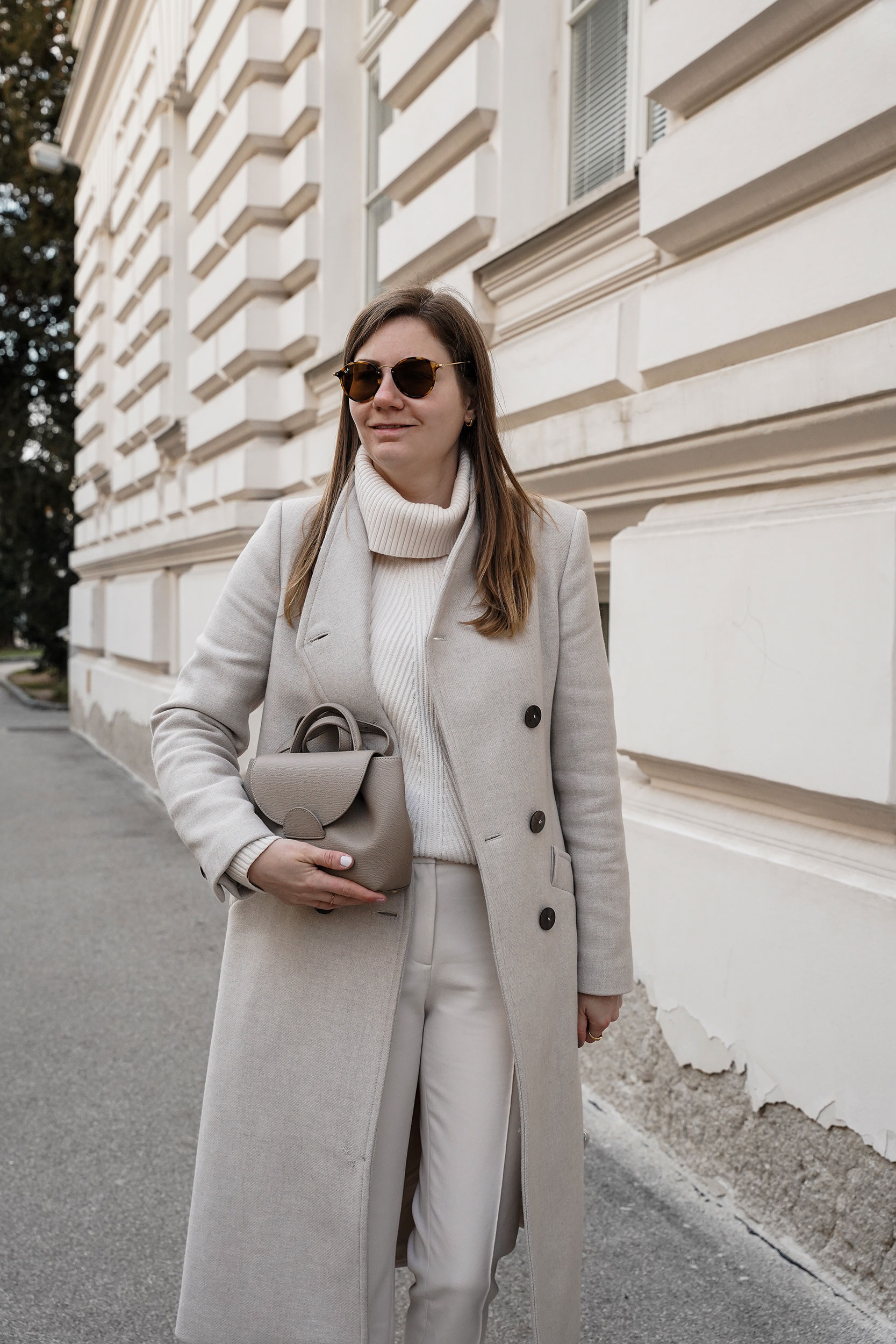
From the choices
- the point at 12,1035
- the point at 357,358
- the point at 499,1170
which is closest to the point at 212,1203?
the point at 499,1170

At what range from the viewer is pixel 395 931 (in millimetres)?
1815

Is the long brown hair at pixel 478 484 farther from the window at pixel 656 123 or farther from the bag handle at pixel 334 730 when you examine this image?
the window at pixel 656 123

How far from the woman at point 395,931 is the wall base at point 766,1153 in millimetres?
867

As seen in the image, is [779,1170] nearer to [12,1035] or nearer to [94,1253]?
[94,1253]

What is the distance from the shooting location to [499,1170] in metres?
1.89

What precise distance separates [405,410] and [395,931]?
772 mm

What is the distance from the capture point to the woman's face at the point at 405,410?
1.90m

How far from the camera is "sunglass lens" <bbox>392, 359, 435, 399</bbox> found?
1891mm

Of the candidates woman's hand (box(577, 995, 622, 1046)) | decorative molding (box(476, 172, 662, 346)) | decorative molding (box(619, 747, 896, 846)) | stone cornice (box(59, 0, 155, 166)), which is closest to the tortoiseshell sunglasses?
woman's hand (box(577, 995, 622, 1046))

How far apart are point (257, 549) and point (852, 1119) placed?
171cm

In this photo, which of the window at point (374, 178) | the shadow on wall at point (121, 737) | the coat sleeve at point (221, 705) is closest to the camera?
the coat sleeve at point (221, 705)

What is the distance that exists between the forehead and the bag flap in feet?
2.02

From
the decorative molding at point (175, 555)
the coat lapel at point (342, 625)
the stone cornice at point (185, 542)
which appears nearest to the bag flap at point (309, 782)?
the coat lapel at point (342, 625)

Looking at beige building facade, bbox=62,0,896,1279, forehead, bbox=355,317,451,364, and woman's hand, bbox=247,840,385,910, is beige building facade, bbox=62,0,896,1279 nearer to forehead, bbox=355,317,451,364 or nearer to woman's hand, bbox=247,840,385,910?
forehead, bbox=355,317,451,364
